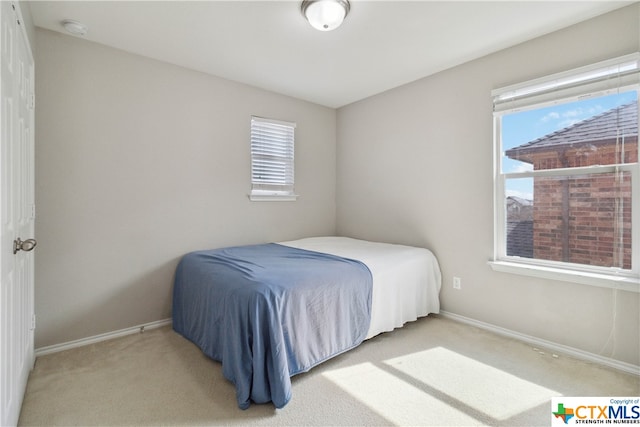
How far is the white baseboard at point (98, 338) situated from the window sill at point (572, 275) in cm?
294

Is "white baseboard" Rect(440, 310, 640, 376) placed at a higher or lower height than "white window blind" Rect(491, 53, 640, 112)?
lower

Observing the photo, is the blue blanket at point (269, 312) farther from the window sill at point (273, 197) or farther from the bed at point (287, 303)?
the window sill at point (273, 197)

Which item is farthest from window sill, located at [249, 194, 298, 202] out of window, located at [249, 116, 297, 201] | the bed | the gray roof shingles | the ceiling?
the gray roof shingles

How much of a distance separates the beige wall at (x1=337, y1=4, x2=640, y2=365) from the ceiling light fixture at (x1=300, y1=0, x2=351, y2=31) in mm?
1430

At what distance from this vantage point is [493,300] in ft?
8.77

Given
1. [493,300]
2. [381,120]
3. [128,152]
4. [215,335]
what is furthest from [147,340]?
[381,120]

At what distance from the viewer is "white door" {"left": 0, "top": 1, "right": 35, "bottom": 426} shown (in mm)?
1265

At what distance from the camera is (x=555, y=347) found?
7.57 feet

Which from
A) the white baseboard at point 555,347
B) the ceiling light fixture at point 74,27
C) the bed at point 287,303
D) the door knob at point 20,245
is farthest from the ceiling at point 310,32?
the white baseboard at point 555,347

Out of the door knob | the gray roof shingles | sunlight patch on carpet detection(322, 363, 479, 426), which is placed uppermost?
the gray roof shingles

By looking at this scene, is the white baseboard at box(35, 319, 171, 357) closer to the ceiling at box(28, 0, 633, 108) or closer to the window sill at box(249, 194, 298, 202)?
the window sill at box(249, 194, 298, 202)

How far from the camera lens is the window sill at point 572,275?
1999 mm

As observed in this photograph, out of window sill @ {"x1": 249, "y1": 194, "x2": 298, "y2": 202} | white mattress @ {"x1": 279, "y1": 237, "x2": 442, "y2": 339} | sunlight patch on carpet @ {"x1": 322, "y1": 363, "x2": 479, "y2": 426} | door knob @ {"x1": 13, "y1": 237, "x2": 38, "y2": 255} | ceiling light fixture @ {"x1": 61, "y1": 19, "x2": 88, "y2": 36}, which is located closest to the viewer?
door knob @ {"x1": 13, "y1": 237, "x2": 38, "y2": 255}

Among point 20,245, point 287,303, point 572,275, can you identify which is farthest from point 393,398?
point 20,245
